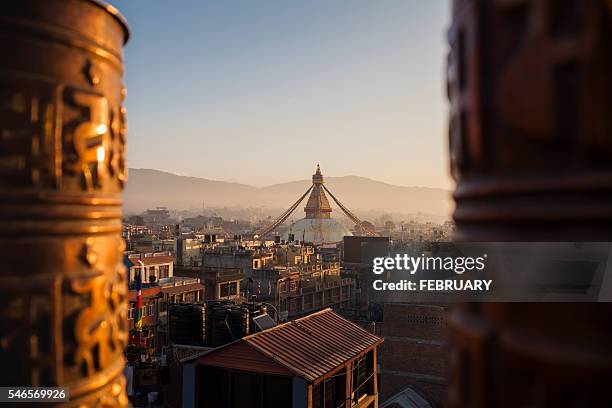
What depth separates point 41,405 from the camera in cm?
216

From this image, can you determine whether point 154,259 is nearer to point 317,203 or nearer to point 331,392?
point 331,392

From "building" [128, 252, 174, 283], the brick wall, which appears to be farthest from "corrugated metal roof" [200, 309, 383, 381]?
"building" [128, 252, 174, 283]

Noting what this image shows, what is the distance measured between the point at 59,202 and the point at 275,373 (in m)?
8.02

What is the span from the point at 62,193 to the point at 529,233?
188 cm

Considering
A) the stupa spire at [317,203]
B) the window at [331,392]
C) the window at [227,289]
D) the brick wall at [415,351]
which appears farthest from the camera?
the stupa spire at [317,203]

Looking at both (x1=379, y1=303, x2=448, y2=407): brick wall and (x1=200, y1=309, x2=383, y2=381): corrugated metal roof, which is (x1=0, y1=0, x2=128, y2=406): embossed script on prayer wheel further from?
(x1=379, y1=303, x2=448, y2=407): brick wall

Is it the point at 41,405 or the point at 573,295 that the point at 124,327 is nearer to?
the point at 41,405

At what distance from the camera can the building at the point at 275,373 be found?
955cm

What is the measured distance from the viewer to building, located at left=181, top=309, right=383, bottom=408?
376 inches

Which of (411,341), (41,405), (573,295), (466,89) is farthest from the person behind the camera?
(411,341)

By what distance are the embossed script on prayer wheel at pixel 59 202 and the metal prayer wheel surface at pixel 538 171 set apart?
1.67 meters

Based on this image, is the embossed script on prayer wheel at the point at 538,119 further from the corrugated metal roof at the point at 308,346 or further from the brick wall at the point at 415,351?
the brick wall at the point at 415,351

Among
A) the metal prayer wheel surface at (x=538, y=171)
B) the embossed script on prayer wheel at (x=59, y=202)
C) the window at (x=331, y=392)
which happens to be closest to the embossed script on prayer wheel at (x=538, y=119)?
the metal prayer wheel surface at (x=538, y=171)

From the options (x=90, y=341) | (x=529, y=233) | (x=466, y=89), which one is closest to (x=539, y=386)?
(x=529, y=233)
